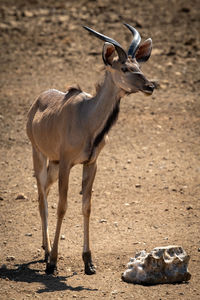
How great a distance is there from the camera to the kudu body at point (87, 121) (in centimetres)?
710

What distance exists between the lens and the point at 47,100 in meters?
8.31

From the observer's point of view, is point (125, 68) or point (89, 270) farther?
point (89, 270)

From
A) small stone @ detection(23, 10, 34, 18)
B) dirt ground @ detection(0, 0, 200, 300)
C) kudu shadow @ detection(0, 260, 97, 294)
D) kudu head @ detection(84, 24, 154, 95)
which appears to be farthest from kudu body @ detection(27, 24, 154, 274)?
small stone @ detection(23, 10, 34, 18)

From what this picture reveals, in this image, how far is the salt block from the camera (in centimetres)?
677

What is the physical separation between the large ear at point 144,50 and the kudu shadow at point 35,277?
3002mm

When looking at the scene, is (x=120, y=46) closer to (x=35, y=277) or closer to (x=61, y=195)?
(x=61, y=195)

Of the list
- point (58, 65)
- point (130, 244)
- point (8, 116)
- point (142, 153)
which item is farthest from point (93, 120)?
point (58, 65)

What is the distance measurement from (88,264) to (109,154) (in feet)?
14.4

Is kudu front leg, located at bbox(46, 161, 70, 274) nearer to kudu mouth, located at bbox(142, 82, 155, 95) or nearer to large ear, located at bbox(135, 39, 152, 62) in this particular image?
kudu mouth, located at bbox(142, 82, 155, 95)

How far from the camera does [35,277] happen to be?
731 centimetres

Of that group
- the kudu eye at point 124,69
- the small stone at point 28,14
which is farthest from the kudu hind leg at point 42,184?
the small stone at point 28,14

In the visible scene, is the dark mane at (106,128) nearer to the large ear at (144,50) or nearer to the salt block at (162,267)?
the large ear at (144,50)

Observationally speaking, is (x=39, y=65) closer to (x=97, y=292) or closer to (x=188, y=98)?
(x=188, y=98)

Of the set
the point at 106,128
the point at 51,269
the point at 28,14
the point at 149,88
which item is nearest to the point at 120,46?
the point at 149,88
